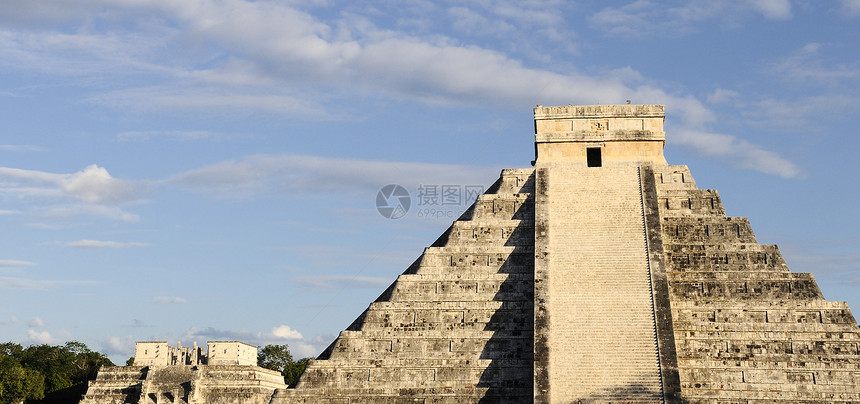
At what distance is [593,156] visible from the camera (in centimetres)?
4303

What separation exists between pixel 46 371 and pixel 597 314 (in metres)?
64.6

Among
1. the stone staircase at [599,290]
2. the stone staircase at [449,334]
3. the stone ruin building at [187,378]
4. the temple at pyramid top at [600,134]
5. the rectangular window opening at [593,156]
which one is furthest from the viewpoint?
the stone ruin building at [187,378]

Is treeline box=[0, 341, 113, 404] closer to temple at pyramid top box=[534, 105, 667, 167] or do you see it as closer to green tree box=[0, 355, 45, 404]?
green tree box=[0, 355, 45, 404]

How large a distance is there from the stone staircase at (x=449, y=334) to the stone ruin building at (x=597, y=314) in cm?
6

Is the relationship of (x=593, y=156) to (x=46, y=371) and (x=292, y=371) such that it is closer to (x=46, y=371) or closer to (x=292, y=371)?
(x=292, y=371)

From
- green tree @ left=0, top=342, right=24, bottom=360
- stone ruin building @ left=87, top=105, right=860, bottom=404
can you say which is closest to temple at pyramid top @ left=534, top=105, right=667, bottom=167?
stone ruin building @ left=87, top=105, right=860, bottom=404

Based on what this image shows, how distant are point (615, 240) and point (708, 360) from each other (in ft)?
20.4

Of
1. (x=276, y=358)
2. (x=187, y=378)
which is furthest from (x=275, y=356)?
(x=187, y=378)

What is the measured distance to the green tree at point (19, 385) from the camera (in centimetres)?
6431

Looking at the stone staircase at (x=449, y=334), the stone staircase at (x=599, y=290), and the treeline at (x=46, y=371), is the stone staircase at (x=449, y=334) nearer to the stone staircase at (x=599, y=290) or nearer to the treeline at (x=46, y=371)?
the stone staircase at (x=599, y=290)

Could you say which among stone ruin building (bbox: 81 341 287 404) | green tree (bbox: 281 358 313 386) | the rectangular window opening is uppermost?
the rectangular window opening

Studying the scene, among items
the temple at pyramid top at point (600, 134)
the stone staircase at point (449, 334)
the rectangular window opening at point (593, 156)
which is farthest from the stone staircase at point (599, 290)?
the stone staircase at point (449, 334)

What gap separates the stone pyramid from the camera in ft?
109

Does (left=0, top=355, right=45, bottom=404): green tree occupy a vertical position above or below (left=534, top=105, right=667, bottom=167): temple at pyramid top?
below
